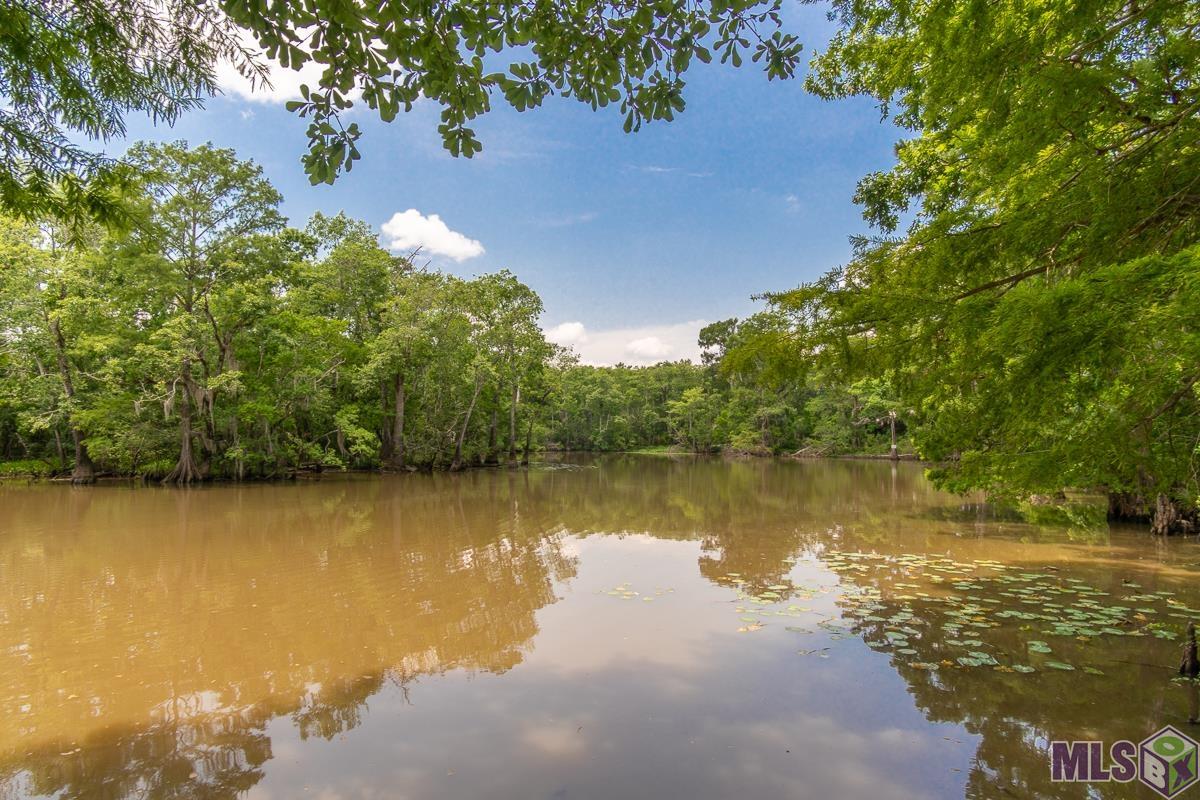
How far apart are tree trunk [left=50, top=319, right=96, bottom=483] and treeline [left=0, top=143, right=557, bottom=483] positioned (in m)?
0.09

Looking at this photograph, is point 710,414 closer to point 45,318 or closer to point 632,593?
point 45,318

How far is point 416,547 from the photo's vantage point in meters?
9.54

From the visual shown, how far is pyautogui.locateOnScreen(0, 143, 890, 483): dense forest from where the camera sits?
19.3 m

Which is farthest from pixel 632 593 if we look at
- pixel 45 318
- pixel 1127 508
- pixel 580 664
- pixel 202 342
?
pixel 45 318

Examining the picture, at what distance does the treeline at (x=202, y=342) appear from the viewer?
19219mm

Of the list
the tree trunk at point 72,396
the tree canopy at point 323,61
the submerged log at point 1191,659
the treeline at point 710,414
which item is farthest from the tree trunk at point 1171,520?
the tree trunk at point 72,396

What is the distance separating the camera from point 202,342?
19797 millimetres

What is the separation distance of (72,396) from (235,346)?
5.68m

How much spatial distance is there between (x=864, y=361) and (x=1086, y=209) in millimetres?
1506

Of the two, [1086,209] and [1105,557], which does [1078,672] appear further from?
[1105,557]

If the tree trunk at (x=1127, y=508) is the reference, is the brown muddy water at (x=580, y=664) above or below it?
below

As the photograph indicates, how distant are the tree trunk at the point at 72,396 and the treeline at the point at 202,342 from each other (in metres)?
0.09

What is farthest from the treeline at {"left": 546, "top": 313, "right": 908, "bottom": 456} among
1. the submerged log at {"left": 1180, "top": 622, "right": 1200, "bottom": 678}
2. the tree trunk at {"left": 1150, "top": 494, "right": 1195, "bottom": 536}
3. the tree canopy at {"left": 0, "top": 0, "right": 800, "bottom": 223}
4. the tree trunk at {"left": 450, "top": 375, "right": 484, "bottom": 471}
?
the tree canopy at {"left": 0, "top": 0, "right": 800, "bottom": 223}

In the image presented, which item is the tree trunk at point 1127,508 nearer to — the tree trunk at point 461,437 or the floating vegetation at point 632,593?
the floating vegetation at point 632,593
